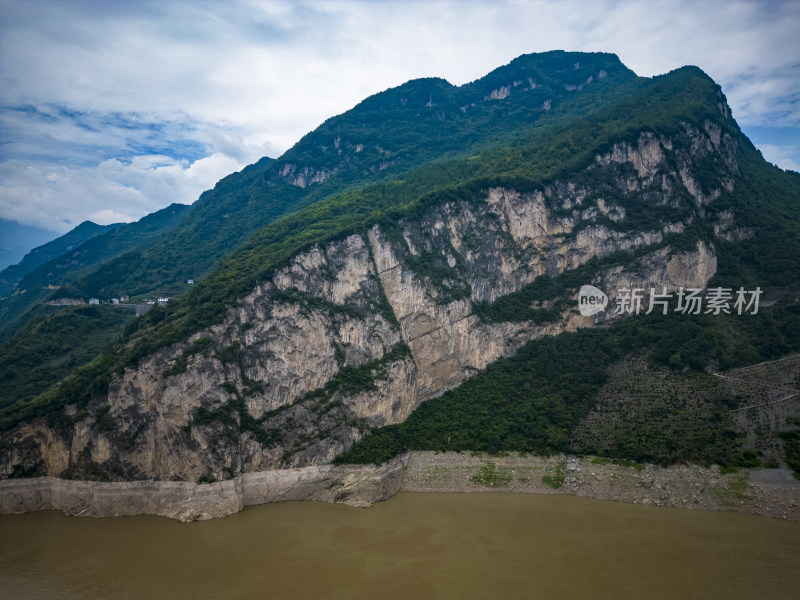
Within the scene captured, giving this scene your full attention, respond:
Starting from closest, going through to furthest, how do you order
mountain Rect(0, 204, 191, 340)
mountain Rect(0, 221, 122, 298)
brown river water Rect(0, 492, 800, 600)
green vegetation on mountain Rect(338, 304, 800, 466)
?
brown river water Rect(0, 492, 800, 600), green vegetation on mountain Rect(338, 304, 800, 466), mountain Rect(0, 204, 191, 340), mountain Rect(0, 221, 122, 298)

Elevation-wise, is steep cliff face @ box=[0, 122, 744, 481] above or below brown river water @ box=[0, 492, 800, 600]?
above

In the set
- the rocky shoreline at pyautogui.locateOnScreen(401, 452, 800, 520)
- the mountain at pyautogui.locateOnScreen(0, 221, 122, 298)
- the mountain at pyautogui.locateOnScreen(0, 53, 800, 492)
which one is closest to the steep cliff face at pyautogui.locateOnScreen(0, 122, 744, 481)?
the mountain at pyautogui.locateOnScreen(0, 53, 800, 492)

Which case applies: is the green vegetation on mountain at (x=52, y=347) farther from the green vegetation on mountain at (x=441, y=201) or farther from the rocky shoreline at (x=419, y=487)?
the rocky shoreline at (x=419, y=487)

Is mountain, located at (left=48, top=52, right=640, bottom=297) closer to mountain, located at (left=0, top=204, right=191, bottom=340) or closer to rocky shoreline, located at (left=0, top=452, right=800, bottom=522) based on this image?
mountain, located at (left=0, top=204, right=191, bottom=340)

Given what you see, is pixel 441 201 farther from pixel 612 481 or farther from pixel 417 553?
pixel 417 553

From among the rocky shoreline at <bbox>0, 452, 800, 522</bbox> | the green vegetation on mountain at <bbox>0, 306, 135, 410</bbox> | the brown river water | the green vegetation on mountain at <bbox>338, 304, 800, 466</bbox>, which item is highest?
the green vegetation on mountain at <bbox>0, 306, 135, 410</bbox>

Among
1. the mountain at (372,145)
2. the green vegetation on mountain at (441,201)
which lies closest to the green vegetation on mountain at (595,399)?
the green vegetation on mountain at (441,201)

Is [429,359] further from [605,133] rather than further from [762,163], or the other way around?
[762,163]
